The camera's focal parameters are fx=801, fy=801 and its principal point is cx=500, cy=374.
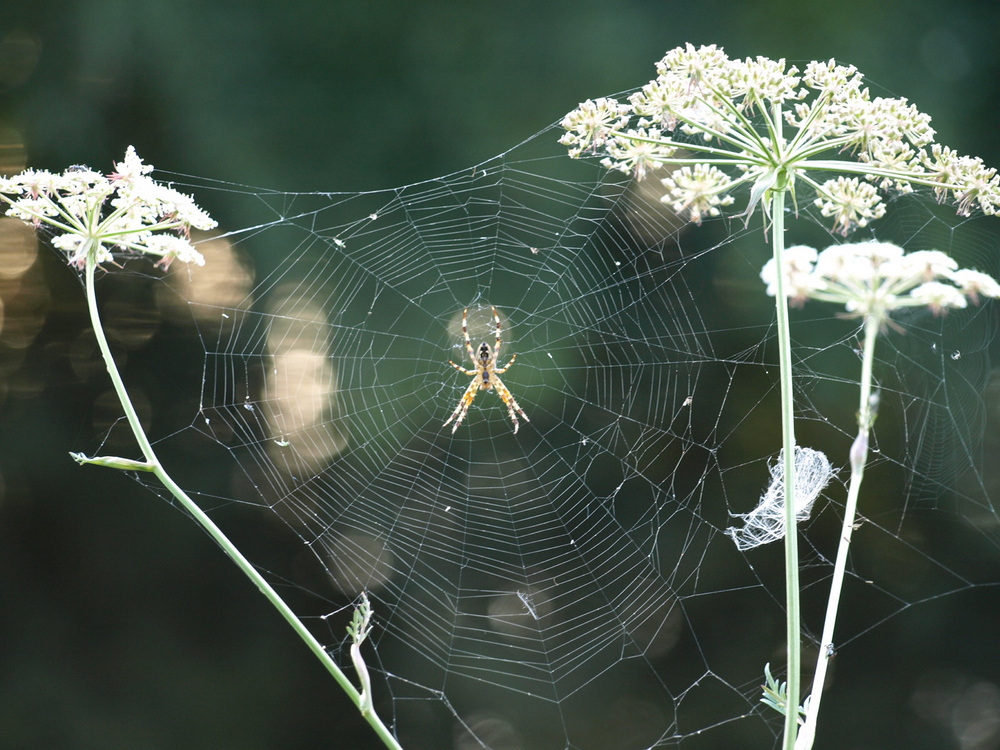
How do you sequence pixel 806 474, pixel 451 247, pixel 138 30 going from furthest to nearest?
pixel 138 30 → pixel 451 247 → pixel 806 474

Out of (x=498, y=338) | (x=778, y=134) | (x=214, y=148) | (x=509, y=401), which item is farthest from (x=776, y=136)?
(x=214, y=148)

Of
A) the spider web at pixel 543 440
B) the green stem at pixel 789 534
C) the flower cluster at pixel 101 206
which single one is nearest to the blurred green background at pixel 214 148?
the spider web at pixel 543 440

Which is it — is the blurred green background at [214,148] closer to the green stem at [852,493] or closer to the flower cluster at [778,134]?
the flower cluster at [778,134]

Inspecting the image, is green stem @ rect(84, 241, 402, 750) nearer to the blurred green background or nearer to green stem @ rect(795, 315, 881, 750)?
green stem @ rect(795, 315, 881, 750)

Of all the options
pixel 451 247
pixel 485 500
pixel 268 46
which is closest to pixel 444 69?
pixel 268 46

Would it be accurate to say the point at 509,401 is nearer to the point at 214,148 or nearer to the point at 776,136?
the point at 214,148

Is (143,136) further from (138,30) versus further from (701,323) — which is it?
(701,323)

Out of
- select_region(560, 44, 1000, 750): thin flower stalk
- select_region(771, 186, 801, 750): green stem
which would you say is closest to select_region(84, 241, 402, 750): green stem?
select_region(771, 186, 801, 750): green stem
